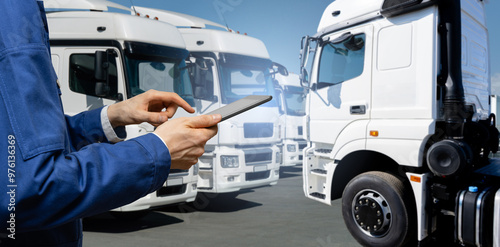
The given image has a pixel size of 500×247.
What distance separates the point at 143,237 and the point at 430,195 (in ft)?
10.9

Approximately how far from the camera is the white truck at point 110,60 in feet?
17.3

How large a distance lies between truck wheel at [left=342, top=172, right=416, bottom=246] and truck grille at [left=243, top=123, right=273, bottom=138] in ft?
8.38

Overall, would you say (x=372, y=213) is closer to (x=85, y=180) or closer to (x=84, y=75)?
(x=84, y=75)

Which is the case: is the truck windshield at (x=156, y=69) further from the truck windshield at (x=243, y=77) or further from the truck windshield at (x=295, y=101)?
the truck windshield at (x=295, y=101)

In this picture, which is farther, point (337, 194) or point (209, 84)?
point (209, 84)

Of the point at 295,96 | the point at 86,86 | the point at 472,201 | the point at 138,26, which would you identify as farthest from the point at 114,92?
the point at 295,96

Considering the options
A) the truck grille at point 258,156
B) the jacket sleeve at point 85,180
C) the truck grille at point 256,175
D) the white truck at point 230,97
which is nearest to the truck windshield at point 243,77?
the white truck at point 230,97

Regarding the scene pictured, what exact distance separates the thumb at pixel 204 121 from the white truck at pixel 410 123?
11.2 ft

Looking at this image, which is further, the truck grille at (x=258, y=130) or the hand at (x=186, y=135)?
the truck grille at (x=258, y=130)

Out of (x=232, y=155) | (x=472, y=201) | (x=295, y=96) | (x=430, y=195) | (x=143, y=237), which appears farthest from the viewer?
(x=295, y=96)

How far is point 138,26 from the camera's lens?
19.0 feet

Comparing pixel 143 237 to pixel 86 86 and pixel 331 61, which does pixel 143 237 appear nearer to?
pixel 86 86

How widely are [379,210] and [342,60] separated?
6.01 feet

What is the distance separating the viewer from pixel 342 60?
5082 millimetres
